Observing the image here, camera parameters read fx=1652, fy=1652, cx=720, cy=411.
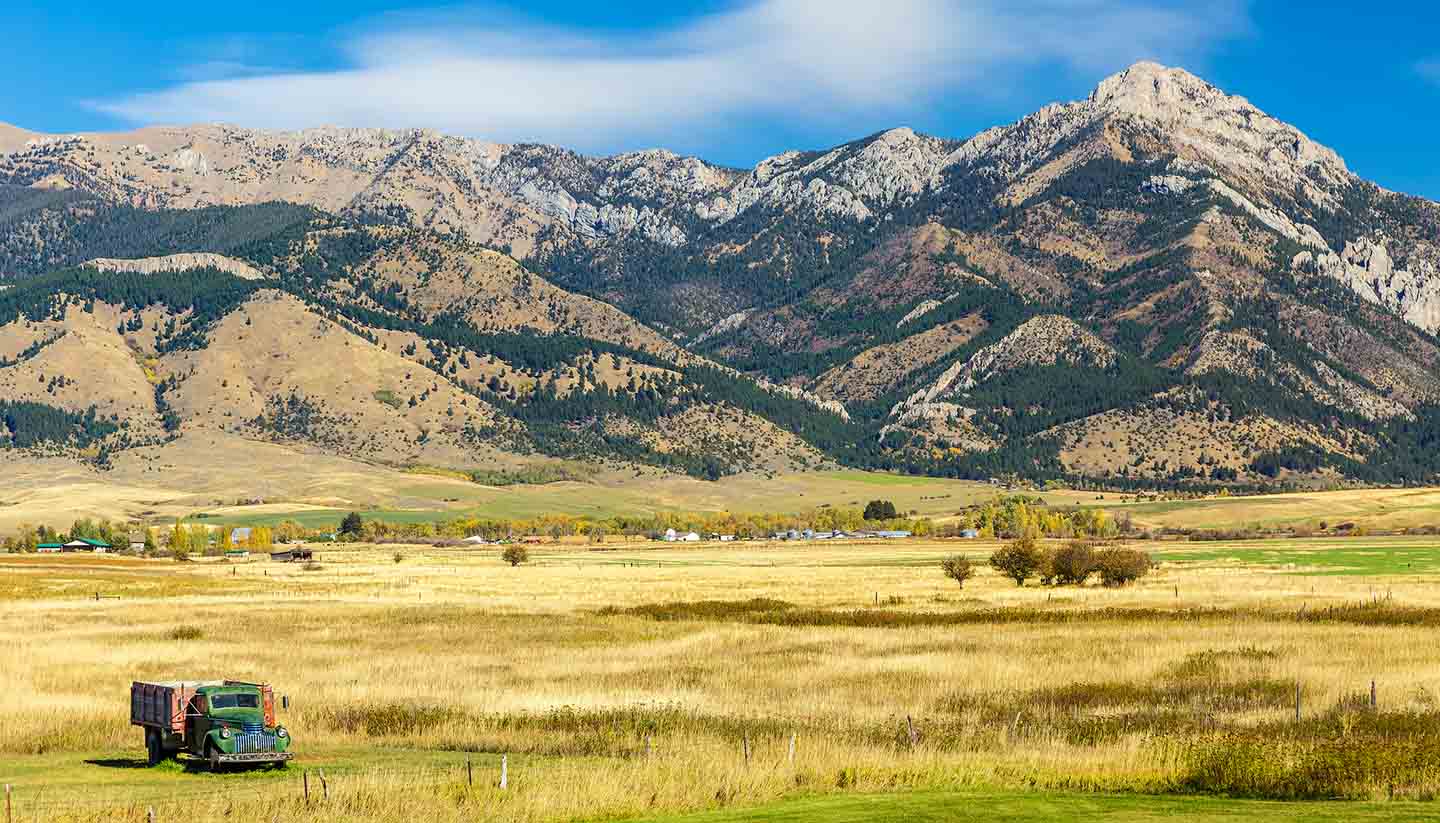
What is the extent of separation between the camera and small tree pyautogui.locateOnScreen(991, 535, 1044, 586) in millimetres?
119250

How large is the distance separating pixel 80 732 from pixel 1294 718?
104ft

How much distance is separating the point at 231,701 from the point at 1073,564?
8834 centimetres

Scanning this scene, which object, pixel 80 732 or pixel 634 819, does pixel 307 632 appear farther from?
pixel 634 819

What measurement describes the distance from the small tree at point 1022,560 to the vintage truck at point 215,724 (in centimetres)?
8719

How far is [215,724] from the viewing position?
36.1 metres

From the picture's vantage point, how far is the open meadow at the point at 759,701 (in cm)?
3173

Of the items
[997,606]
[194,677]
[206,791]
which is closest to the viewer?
[206,791]

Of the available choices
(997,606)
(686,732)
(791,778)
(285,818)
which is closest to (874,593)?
(997,606)

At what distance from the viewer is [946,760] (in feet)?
120

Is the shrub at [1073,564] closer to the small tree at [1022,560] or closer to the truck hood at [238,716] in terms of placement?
the small tree at [1022,560]

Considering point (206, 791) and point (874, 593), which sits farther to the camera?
point (874, 593)

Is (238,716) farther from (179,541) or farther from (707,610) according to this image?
(179,541)

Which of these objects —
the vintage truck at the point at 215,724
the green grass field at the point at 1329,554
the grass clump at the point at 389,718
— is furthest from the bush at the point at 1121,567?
the vintage truck at the point at 215,724

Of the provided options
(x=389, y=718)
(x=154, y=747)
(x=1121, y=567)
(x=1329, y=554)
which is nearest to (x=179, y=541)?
(x=1121, y=567)
